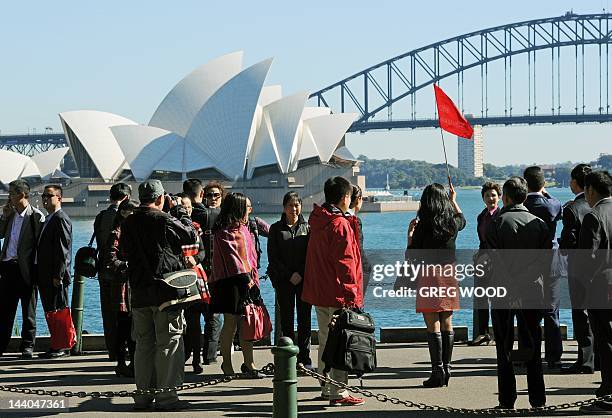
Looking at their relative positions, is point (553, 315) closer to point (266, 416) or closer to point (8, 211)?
point (266, 416)

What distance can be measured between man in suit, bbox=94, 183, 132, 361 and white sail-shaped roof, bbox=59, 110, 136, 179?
65420mm

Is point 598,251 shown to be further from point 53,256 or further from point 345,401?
point 53,256

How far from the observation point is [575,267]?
22.3 feet

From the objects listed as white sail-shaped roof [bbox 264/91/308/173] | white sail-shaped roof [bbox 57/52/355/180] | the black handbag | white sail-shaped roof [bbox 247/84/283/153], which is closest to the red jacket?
the black handbag

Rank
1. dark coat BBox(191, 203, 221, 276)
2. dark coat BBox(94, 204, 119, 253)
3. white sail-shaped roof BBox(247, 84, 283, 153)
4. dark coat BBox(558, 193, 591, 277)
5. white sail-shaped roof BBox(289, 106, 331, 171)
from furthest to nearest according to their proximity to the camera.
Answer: white sail-shaped roof BBox(289, 106, 331, 171), white sail-shaped roof BBox(247, 84, 283, 153), dark coat BBox(191, 203, 221, 276), dark coat BBox(94, 204, 119, 253), dark coat BBox(558, 193, 591, 277)

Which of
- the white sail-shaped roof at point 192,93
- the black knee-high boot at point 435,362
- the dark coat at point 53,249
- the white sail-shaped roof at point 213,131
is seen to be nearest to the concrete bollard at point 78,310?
the dark coat at point 53,249

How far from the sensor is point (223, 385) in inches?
308

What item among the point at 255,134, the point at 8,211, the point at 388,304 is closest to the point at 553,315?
the point at 8,211

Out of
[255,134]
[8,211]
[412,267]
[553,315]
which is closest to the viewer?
[412,267]

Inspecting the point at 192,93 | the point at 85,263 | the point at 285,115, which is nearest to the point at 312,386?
the point at 85,263

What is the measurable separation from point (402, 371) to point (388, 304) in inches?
535

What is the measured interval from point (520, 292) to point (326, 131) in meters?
72.7

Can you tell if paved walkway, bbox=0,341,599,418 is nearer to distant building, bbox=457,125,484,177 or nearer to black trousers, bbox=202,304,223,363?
black trousers, bbox=202,304,223,363

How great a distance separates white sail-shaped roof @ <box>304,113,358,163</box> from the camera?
78625 millimetres
